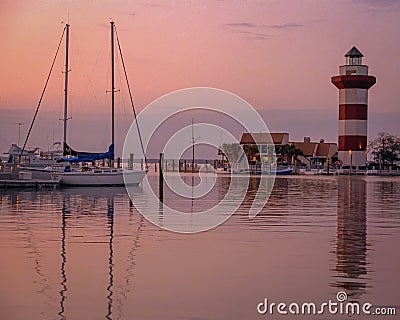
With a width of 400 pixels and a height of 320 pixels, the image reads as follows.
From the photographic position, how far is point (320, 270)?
1294 centimetres

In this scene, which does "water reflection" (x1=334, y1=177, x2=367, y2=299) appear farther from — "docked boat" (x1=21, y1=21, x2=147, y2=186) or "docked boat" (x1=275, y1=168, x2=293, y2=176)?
"docked boat" (x1=275, y1=168, x2=293, y2=176)

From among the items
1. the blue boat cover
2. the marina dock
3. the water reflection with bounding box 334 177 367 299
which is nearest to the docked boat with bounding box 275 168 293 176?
the blue boat cover

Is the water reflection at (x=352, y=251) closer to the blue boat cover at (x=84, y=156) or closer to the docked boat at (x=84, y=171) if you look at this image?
the docked boat at (x=84, y=171)

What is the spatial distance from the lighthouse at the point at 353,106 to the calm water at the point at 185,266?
5310cm

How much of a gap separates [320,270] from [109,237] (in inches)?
236

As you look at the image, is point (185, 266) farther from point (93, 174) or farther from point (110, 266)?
point (93, 174)

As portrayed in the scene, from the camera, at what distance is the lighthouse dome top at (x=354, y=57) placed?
7781cm

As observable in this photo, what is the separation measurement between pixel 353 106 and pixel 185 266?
208ft

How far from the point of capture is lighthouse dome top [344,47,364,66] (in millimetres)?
77812

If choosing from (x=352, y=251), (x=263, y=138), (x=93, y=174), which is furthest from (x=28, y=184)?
(x=263, y=138)

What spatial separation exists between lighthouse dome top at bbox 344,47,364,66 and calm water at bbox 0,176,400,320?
188ft

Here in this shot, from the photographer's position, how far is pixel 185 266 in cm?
1340

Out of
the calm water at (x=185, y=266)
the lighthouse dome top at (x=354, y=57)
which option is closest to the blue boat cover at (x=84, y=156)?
the calm water at (x=185, y=266)

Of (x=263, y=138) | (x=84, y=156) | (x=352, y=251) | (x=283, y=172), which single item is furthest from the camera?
(x=263, y=138)
